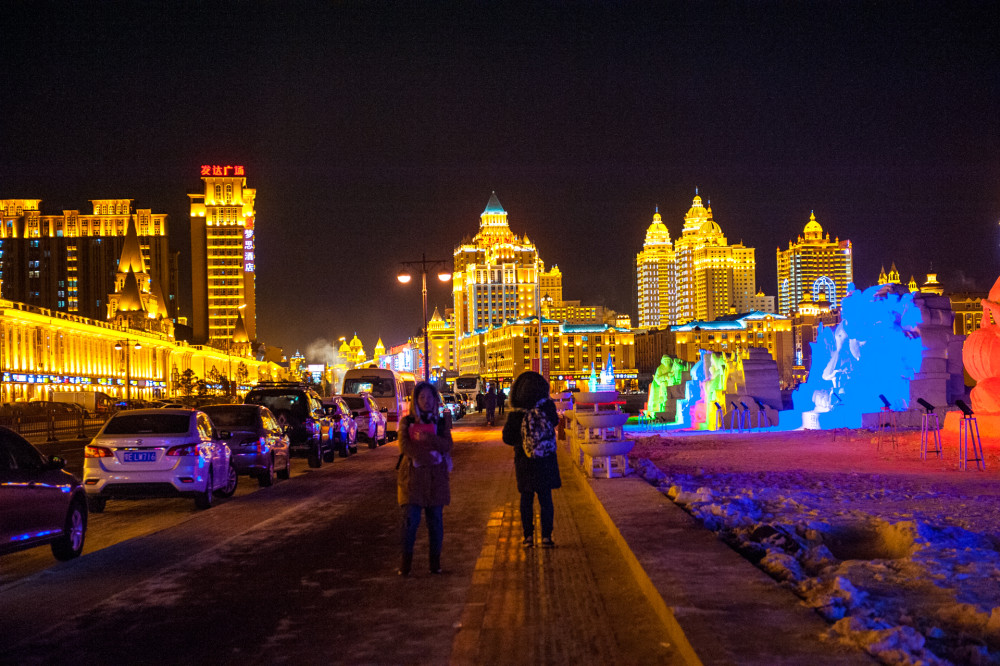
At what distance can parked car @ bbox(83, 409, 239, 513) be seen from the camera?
1395cm

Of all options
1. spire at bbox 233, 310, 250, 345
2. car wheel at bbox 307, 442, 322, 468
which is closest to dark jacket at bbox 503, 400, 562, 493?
car wheel at bbox 307, 442, 322, 468

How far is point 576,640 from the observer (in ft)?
21.0

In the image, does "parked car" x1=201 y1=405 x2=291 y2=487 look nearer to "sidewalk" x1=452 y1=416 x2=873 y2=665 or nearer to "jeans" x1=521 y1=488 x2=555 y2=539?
"sidewalk" x1=452 y1=416 x2=873 y2=665

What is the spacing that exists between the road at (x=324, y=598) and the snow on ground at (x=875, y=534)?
119 cm

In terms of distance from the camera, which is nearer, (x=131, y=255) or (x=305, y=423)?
(x=305, y=423)

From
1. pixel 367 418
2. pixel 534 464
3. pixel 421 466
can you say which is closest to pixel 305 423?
pixel 367 418

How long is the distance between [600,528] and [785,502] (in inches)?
88.1

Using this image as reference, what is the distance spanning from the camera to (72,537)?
10242mm

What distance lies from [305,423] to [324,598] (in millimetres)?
15164

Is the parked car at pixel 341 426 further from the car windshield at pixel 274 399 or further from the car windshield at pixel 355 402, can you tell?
the car windshield at pixel 355 402

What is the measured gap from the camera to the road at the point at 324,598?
20.6 feet

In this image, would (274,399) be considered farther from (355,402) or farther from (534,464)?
(534,464)

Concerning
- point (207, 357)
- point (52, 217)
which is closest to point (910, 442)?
point (207, 357)

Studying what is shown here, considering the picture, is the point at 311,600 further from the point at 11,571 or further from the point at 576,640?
the point at 11,571
